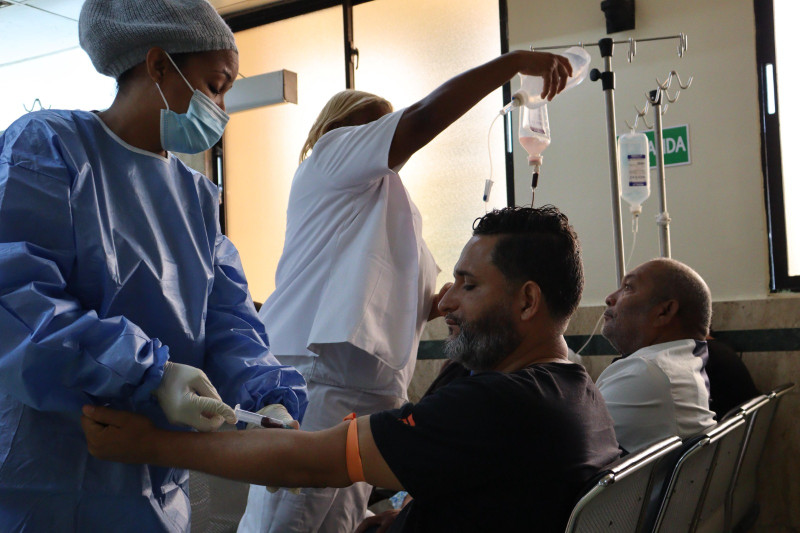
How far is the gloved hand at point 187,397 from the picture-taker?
3.32ft

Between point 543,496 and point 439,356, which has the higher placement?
point 543,496

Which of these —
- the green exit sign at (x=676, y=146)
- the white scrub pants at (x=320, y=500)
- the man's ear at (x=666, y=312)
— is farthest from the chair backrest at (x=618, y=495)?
the green exit sign at (x=676, y=146)

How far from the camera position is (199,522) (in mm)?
1902

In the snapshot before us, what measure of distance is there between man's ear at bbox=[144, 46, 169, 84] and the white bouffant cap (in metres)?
0.01

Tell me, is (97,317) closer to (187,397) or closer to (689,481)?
(187,397)

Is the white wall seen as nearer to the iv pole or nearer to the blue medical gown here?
the iv pole

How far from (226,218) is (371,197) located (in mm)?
3083

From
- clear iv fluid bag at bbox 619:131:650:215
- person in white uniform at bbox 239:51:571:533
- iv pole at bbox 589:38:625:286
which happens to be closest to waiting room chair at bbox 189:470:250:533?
person in white uniform at bbox 239:51:571:533

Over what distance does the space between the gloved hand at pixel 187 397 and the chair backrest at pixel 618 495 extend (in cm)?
52

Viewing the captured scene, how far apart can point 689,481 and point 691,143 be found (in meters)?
2.13

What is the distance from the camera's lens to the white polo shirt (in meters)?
1.93

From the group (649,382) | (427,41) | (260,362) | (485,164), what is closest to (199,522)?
(260,362)

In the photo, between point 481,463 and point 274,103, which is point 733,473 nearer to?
point 481,463

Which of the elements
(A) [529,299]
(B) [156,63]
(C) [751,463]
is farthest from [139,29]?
(C) [751,463]
